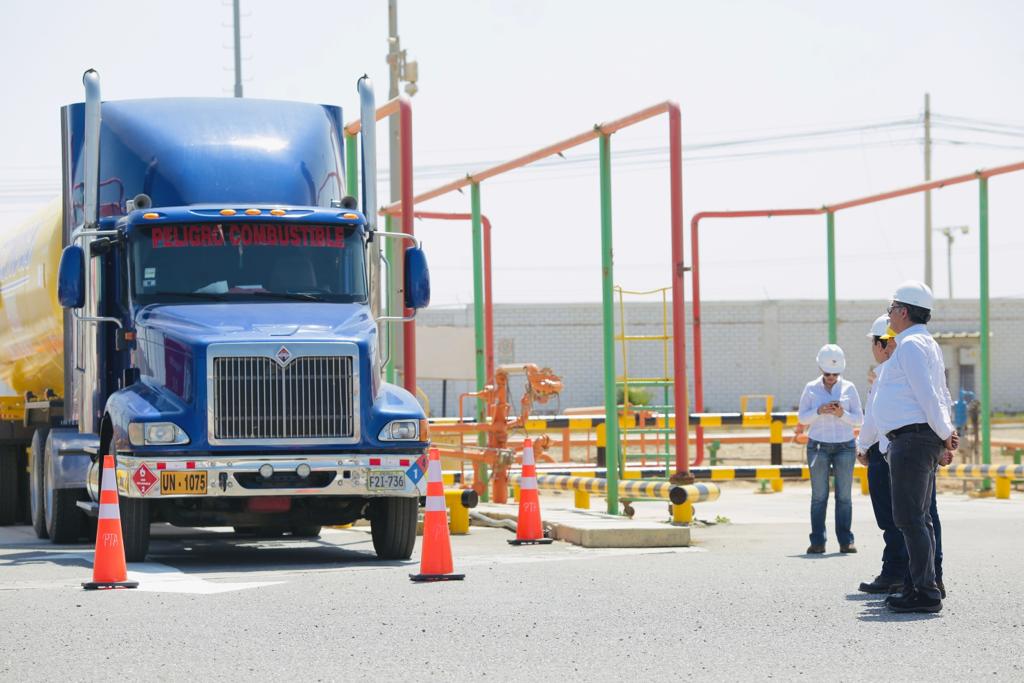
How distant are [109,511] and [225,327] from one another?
2211 mm

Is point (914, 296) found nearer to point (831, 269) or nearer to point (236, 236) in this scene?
point (236, 236)

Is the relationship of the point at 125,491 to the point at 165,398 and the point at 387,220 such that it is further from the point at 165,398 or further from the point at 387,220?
the point at 387,220

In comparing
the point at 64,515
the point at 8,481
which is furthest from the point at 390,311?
the point at 8,481

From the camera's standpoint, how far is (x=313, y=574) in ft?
40.3

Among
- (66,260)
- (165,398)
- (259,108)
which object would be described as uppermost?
(259,108)

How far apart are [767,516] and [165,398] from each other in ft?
30.4

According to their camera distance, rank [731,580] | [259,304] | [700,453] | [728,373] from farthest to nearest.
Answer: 1. [728,373]
2. [700,453]
3. [259,304]
4. [731,580]

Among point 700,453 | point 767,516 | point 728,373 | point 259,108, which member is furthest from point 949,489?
point 728,373

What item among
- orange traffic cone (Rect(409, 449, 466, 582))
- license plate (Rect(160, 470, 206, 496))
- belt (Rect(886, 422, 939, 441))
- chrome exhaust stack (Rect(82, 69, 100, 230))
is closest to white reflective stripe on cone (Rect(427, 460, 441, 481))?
orange traffic cone (Rect(409, 449, 466, 582))

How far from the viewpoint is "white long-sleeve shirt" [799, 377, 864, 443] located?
14578 mm

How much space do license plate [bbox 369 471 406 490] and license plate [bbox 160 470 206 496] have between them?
1.31 m

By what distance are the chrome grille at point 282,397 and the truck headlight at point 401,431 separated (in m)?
0.27

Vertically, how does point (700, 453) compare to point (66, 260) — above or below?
below

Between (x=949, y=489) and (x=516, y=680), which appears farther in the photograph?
(x=949, y=489)
